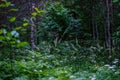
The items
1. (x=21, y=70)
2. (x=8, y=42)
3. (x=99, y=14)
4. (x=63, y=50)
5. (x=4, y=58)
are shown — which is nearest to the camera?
(x=8, y=42)

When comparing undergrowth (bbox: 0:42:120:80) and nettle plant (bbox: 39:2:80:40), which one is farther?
nettle plant (bbox: 39:2:80:40)

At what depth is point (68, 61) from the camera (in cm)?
845

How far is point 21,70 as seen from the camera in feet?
14.9

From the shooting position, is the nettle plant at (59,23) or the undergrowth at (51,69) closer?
the undergrowth at (51,69)

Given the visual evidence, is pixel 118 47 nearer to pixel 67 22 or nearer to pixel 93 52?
pixel 93 52

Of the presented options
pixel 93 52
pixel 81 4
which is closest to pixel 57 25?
pixel 81 4

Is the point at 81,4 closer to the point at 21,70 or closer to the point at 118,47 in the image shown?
the point at 118,47

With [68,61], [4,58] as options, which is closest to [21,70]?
[4,58]

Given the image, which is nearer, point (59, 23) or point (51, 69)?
point (51, 69)

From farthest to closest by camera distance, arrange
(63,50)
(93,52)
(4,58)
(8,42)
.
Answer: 1. (63,50)
2. (93,52)
3. (4,58)
4. (8,42)

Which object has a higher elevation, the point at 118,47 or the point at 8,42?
the point at 8,42

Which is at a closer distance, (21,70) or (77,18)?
(21,70)

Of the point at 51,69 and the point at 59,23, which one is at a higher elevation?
the point at 51,69

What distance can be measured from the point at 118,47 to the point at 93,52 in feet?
3.95
